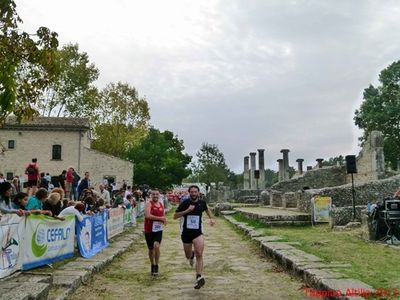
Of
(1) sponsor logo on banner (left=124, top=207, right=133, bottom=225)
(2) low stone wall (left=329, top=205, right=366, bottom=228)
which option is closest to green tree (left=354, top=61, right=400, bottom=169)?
(2) low stone wall (left=329, top=205, right=366, bottom=228)

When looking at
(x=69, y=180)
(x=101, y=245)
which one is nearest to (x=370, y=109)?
(x=69, y=180)

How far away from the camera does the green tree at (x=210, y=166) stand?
70062mm

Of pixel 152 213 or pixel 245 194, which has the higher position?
pixel 245 194

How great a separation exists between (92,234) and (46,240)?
2580mm

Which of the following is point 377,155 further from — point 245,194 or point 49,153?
point 49,153

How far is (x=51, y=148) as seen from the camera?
4128 centimetres

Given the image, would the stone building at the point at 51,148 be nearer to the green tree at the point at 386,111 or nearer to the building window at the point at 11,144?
the building window at the point at 11,144

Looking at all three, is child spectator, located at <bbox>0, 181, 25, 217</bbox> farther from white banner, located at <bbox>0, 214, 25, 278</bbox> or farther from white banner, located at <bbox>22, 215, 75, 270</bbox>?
white banner, located at <bbox>0, 214, 25, 278</bbox>

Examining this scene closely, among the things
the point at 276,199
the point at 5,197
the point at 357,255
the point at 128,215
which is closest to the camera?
the point at 5,197

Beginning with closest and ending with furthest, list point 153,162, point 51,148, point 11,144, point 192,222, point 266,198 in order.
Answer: point 192,222, point 266,198, point 11,144, point 51,148, point 153,162

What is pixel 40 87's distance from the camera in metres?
7.14

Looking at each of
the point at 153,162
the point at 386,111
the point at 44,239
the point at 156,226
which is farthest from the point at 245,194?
the point at 44,239

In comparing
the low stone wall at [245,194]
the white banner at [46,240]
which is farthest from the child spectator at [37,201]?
Result: the low stone wall at [245,194]

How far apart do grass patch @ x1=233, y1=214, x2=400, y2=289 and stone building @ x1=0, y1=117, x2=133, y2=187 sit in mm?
30625
